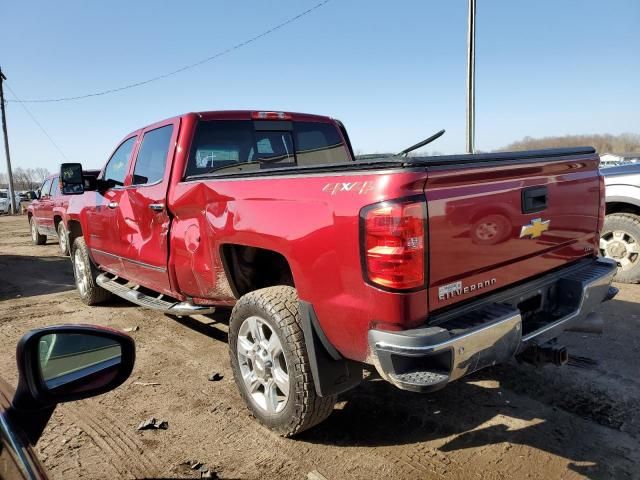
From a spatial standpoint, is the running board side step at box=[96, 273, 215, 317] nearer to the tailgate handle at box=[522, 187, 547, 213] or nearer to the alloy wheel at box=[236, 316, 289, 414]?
the alloy wheel at box=[236, 316, 289, 414]

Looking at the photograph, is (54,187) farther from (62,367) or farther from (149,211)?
(62,367)

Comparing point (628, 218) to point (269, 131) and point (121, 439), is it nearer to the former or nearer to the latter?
point (269, 131)

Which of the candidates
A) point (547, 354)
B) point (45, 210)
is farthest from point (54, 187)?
point (547, 354)

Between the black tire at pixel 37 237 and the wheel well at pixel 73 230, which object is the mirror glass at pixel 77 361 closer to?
the wheel well at pixel 73 230

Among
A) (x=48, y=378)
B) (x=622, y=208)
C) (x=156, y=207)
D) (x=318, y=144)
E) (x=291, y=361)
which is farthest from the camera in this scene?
(x=622, y=208)

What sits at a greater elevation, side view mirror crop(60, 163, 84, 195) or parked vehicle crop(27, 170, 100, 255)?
side view mirror crop(60, 163, 84, 195)

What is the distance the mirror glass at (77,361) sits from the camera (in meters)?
1.43

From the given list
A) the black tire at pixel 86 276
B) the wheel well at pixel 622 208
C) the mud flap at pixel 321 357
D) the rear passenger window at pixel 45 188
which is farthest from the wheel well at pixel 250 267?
the rear passenger window at pixel 45 188

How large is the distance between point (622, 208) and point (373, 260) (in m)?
5.41

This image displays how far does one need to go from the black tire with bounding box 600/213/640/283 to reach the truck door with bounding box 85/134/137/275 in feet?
18.8

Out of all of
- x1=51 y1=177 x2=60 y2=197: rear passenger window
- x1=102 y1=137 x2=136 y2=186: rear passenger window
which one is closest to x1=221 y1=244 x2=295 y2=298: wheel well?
x1=102 y1=137 x2=136 y2=186: rear passenger window

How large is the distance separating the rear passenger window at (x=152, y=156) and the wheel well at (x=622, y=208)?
5441 mm

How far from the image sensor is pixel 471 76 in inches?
508

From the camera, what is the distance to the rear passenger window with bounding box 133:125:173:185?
4.00m
